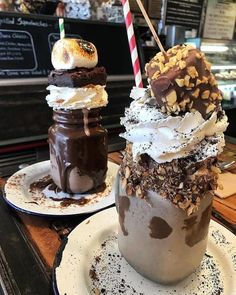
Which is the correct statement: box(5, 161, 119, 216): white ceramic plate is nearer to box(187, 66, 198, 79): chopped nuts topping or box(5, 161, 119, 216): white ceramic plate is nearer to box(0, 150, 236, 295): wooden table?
box(0, 150, 236, 295): wooden table

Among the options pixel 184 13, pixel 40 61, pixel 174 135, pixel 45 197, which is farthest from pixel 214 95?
pixel 184 13

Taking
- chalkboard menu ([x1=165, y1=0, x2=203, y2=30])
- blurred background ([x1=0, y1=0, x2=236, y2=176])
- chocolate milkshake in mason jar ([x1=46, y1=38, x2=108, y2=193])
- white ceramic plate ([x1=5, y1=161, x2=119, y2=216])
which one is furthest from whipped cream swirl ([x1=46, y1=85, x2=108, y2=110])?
chalkboard menu ([x1=165, y1=0, x2=203, y2=30])

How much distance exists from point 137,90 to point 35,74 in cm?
136

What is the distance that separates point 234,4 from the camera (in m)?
4.55

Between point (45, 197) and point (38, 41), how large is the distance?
4.05 ft

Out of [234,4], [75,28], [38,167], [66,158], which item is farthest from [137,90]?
[234,4]

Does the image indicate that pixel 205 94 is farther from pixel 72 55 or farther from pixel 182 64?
pixel 72 55

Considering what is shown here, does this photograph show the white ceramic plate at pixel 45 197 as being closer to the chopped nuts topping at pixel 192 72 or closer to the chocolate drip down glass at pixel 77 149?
the chocolate drip down glass at pixel 77 149

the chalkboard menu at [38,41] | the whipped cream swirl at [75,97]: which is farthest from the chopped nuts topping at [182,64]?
the chalkboard menu at [38,41]

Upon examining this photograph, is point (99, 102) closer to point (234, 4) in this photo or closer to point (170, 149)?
point (170, 149)

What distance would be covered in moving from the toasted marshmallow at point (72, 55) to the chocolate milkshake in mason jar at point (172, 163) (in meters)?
0.41

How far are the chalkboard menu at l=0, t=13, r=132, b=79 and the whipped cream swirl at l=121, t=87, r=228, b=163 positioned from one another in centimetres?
141

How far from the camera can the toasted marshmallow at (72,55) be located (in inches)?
39.2

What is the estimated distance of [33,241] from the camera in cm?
81
